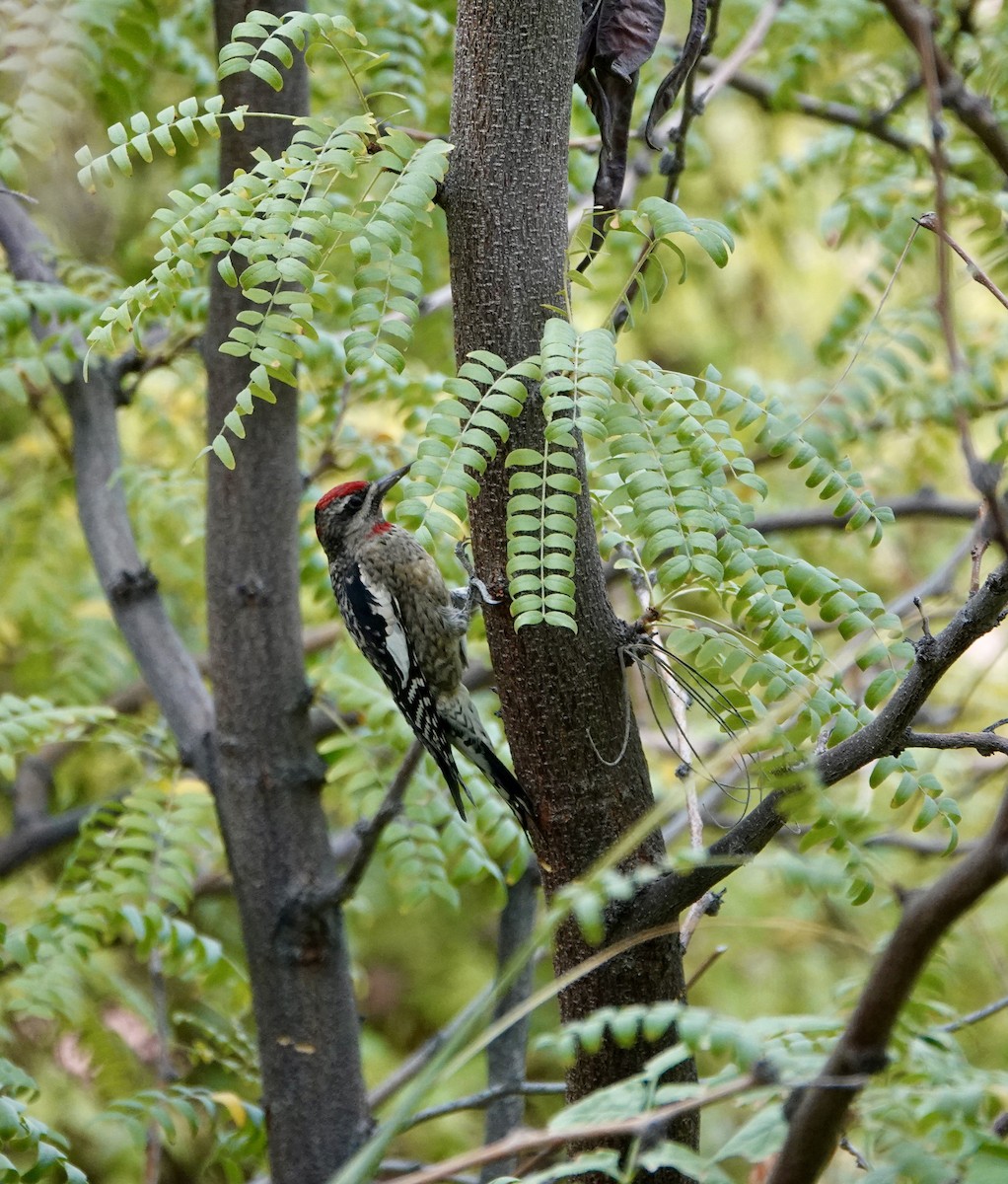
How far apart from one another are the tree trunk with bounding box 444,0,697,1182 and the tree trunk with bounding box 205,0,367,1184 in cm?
103

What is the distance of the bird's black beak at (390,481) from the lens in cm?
321

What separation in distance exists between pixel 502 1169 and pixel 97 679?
6.95 feet

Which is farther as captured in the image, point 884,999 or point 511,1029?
point 511,1029

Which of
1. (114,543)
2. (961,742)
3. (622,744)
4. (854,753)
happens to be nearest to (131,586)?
(114,543)

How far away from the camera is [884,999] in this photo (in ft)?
3.46

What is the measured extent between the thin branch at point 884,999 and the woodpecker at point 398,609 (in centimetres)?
217

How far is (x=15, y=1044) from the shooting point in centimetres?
482

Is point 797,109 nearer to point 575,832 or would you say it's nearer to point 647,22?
point 647,22

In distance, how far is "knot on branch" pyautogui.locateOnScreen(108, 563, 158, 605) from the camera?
313 centimetres

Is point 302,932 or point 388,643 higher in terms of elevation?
point 388,643

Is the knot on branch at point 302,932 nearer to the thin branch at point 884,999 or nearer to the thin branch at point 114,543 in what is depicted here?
the thin branch at point 114,543

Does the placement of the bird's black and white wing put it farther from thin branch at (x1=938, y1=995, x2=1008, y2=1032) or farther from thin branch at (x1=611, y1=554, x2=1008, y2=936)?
thin branch at (x1=938, y1=995, x2=1008, y2=1032)

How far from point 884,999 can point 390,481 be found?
244 cm

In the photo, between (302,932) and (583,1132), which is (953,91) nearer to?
(583,1132)
